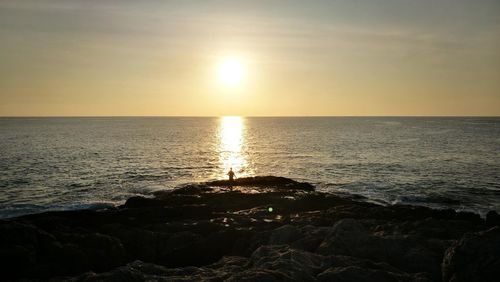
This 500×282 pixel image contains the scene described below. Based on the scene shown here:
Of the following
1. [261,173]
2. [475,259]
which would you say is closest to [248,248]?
[475,259]

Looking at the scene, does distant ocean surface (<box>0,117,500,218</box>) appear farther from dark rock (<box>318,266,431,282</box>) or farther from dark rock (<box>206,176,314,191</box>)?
dark rock (<box>318,266,431,282</box>)

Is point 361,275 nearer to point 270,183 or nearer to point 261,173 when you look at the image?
point 270,183

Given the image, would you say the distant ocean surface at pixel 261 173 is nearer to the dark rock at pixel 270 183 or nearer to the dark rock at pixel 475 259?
the dark rock at pixel 270 183

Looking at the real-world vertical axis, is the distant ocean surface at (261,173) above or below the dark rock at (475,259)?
below

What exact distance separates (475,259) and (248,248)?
9.47m

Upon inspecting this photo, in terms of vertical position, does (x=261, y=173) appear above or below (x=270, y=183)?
below

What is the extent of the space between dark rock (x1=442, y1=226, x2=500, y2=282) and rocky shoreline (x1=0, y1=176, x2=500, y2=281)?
1.1 inches

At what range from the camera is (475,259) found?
41.4ft

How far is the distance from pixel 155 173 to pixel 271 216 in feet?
126

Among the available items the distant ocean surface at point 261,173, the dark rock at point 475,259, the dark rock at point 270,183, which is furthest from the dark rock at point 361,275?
the dark rock at point 270,183

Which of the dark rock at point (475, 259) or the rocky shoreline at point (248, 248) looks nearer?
the dark rock at point (475, 259)

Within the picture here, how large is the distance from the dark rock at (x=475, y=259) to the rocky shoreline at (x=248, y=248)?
28 millimetres

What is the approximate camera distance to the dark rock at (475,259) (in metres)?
12.1

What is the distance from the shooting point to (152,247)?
773 inches
